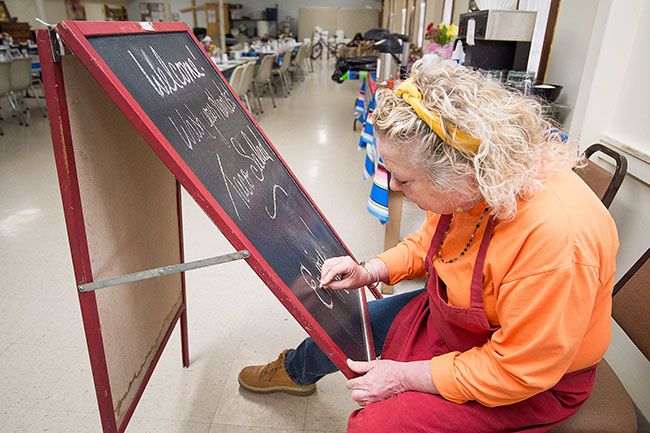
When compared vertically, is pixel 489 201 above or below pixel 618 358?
above

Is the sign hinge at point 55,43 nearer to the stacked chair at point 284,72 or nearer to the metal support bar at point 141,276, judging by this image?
the metal support bar at point 141,276

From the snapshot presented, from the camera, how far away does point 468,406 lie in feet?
2.80

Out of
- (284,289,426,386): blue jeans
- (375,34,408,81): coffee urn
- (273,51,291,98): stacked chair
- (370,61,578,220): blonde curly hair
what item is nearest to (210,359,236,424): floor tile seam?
(284,289,426,386): blue jeans

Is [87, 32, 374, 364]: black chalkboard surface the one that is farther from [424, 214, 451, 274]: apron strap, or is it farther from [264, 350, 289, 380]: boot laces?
[264, 350, 289, 380]: boot laces

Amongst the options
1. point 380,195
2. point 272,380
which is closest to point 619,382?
point 272,380

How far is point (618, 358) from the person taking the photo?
4.89 ft

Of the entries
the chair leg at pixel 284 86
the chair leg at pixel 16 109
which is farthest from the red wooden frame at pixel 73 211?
the chair leg at pixel 284 86

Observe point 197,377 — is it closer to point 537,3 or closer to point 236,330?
point 236,330

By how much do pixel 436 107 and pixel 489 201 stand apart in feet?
0.58

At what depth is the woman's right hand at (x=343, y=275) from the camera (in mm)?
1060

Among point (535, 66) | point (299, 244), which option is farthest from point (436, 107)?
point (535, 66)

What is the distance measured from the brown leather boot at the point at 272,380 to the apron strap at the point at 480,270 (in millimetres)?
823

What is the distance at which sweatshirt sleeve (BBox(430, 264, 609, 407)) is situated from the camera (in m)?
0.73

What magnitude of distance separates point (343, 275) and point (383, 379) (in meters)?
0.29
